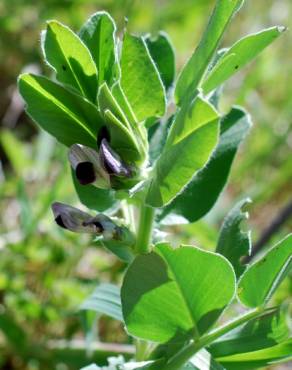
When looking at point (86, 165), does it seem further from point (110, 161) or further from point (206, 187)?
point (206, 187)

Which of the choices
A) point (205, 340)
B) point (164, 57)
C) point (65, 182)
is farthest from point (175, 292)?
point (65, 182)

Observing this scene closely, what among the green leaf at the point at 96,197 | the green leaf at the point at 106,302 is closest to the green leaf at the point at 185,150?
the green leaf at the point at 96,197

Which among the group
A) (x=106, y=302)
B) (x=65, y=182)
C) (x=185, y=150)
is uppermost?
(x=185, y=150)

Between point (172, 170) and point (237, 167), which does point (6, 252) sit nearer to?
point (237, 167)

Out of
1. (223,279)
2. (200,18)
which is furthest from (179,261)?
(200,18)

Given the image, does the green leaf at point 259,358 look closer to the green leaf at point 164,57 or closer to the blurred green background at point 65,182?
the green leaf at point 164,57

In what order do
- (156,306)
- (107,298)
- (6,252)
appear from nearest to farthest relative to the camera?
(156,306) → (107,298) → (6,252)
